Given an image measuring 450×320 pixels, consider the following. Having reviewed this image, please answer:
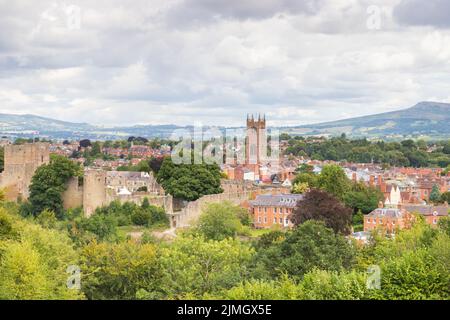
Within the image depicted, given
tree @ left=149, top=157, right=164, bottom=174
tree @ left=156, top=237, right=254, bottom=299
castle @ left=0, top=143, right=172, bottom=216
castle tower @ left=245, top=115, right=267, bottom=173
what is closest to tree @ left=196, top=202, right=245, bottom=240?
castle @ left=0, top=143, right=172, bottom=216

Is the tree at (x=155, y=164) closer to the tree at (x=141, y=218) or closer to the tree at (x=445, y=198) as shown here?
the tree at (x=445, y=198)

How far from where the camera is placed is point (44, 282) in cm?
2119

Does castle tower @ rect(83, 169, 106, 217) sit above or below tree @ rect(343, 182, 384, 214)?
above

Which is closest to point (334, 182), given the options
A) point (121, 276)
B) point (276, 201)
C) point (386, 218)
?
point (276, 201)

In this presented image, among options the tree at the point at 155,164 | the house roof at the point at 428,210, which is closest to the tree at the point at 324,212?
the house roof at the point at 428,210

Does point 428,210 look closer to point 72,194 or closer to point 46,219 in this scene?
point 72,194

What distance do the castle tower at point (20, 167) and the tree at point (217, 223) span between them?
1217 cm

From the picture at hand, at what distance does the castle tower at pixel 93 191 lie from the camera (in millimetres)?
43344

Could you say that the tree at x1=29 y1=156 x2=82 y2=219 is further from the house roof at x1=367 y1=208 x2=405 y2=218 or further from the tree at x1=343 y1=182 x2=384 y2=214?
the tree at x1=343 y1=182 x2=384 y2=214

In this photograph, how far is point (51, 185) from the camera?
43.6 metres

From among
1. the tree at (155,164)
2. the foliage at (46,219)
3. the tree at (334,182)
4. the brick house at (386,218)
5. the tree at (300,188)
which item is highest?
the tree at (155,164)

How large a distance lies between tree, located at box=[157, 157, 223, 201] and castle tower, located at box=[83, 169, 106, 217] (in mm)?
7505

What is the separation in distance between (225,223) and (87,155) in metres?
87.8

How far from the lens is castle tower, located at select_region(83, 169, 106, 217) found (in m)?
43.3
